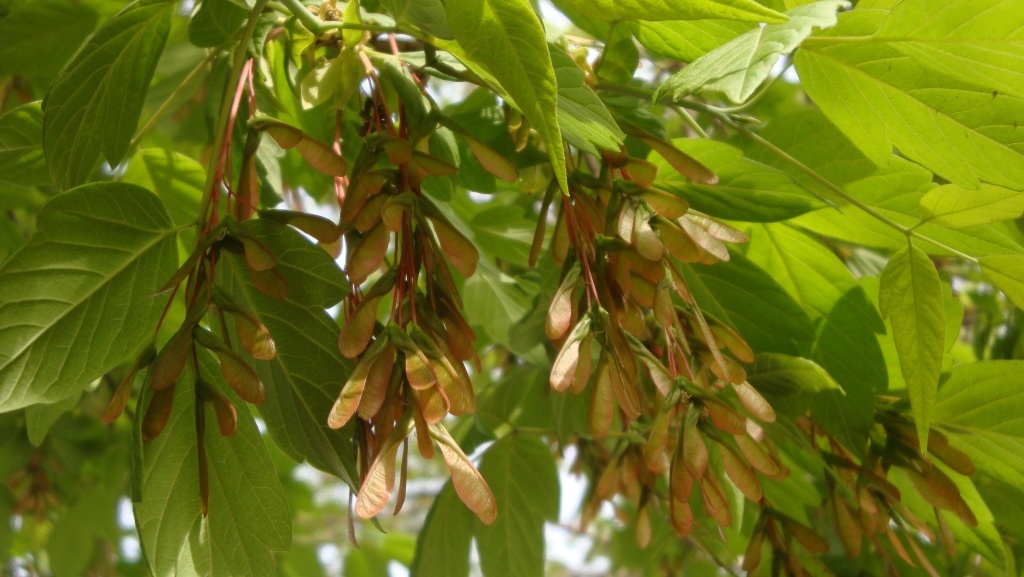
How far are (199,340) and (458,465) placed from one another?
0.17 m

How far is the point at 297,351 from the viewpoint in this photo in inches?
22.4

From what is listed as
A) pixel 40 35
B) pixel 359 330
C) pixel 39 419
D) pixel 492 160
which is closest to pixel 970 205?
pixel 492 160

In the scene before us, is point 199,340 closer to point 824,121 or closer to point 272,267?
point 272,267

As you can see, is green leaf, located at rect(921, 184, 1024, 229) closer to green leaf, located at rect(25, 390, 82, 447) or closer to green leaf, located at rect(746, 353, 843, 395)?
green leaf, located at rect(746, 353, 843, 395)

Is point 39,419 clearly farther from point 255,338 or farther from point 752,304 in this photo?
point 752,304

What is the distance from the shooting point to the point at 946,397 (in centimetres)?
72

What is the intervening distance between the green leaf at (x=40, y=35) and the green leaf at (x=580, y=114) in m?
0.76

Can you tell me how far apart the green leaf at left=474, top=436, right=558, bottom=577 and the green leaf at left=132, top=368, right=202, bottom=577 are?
17.4 inches

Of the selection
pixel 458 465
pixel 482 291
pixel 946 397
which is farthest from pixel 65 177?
pixel 946 397

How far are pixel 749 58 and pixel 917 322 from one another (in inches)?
10.2

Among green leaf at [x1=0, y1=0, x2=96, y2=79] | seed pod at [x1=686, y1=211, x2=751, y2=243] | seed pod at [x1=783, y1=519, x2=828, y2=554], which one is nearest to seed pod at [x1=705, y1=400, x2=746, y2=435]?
seed pod at [x1=686, y1=211, x2=751, y2=243]

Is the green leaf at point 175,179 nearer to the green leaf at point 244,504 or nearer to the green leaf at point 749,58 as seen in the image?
the green leaf at point 244,504

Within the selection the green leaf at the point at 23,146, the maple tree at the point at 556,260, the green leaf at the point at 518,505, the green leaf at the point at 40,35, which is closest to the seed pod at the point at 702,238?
the maple tree at the point at 556,260

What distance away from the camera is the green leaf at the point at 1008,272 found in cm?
63
